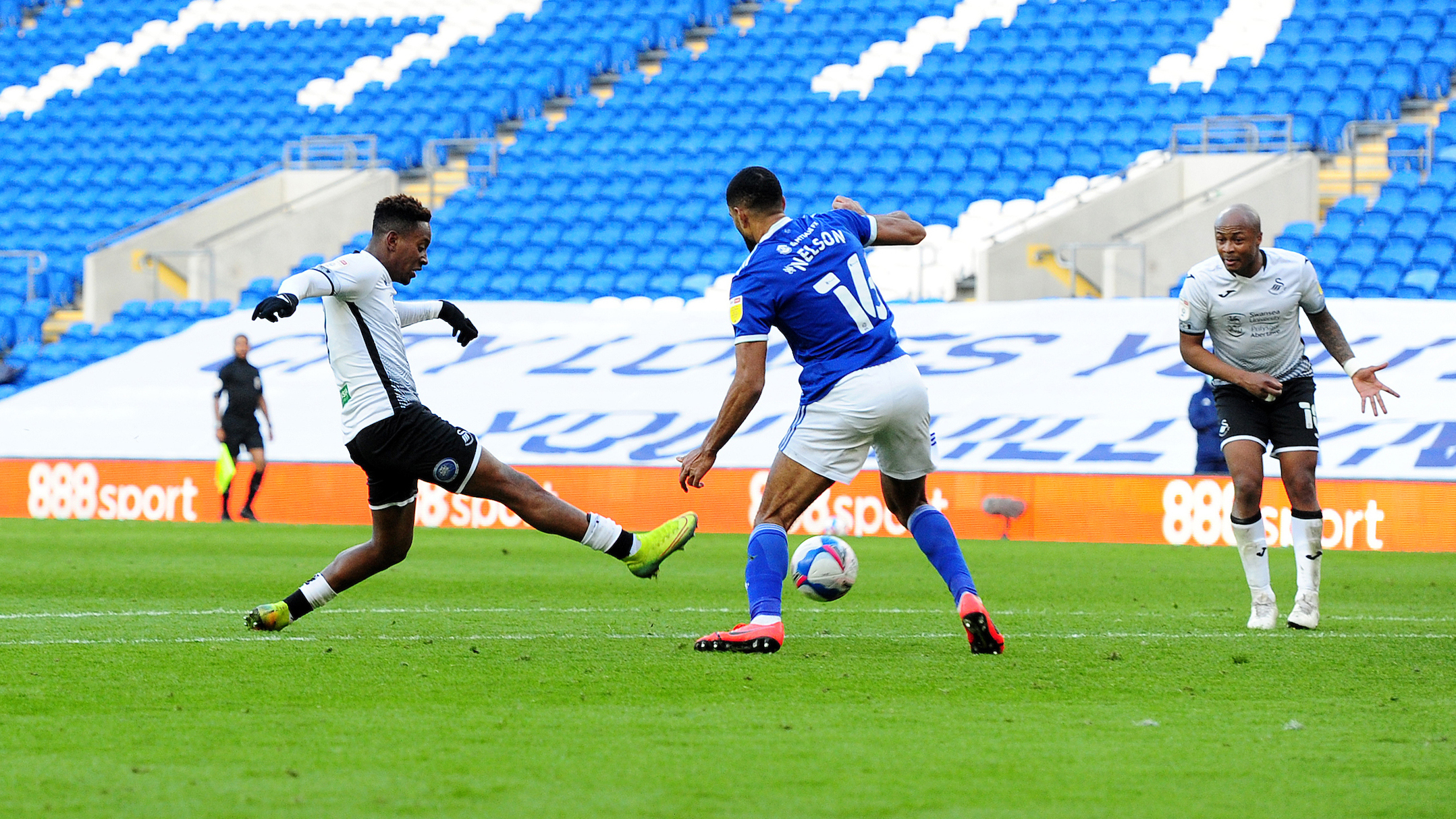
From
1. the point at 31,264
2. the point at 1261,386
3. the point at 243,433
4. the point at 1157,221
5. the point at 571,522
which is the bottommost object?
the point at 243,433

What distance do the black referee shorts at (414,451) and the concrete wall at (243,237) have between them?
18252 millimetres

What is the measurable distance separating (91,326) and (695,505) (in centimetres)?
1177

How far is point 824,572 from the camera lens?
730cm

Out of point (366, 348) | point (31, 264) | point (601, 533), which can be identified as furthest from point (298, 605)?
point (31, 264)

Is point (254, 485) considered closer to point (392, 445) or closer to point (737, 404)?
point (392, 445)

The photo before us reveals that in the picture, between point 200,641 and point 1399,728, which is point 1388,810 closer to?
point 1399,728

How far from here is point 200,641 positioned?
7254 mm

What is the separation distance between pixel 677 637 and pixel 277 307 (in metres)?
2.15

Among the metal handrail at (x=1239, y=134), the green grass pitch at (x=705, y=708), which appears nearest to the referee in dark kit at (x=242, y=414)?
the green grass pitch at (x=705, y=708)

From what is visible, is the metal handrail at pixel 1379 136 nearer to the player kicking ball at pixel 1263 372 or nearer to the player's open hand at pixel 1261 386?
the player kicking ball at pixel 1263 372

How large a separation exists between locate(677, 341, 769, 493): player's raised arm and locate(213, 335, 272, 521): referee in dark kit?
11604 millimetres

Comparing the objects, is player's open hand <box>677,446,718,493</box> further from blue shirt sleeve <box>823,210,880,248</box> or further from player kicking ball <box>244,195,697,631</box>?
blue shirt sleeve <box>823,210,880,248</box>

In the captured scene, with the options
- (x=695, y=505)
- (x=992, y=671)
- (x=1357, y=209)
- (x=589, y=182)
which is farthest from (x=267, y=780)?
(x=589, y=182)

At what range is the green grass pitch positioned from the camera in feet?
13.5
